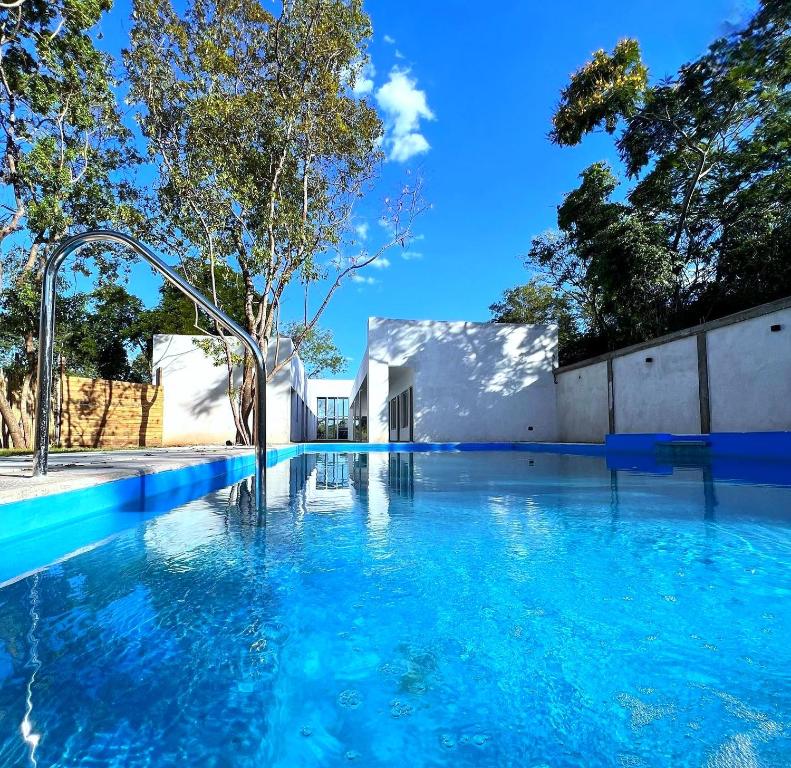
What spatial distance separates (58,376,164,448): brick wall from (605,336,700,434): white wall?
39.5ft

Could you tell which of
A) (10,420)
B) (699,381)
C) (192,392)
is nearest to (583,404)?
(699,381)

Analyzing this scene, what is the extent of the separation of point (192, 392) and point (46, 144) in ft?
20.8

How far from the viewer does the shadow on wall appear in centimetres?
1405

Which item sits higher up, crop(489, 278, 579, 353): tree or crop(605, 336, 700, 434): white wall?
crop(489, 278, 579, 353): tree

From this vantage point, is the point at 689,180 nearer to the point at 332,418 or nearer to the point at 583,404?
the point at 583,404

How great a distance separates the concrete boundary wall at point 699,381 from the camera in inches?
300

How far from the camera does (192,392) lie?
12.5 metres

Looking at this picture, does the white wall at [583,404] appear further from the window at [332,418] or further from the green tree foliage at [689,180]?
the window at [332,418]

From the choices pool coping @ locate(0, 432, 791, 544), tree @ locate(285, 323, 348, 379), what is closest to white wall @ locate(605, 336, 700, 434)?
pool coping @ locate(0, 432, 791, 544)

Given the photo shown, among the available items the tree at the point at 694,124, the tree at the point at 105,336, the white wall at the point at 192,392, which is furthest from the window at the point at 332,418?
the tree at the point at 694,124

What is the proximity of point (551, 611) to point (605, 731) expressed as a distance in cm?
59

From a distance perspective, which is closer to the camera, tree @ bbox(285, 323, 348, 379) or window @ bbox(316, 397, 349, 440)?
tree @ bbox(285, 323, 348, 379)

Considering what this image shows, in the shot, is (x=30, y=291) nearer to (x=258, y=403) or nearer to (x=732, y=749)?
(x=258, y=403)

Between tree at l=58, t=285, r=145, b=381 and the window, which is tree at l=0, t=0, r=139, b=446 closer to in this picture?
tree at l=58, t=285, r=145, b=381
